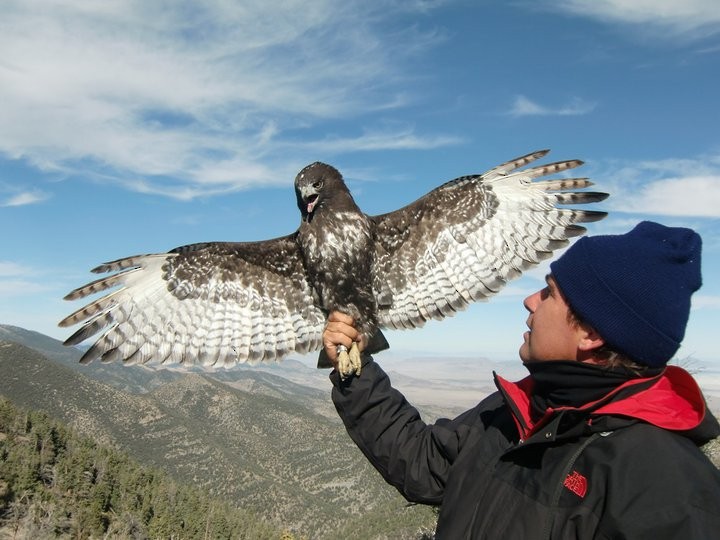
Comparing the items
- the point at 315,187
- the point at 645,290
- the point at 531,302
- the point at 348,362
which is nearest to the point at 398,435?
the point at 348,362

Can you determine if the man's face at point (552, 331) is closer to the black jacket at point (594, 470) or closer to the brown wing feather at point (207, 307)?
the black jacket at point (594, 470)

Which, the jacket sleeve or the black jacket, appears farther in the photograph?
the jacket sleeve

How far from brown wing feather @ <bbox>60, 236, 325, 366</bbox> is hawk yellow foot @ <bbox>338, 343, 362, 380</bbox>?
2.04 meters

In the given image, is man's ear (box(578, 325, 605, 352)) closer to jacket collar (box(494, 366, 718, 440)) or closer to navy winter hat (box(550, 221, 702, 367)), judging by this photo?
navy winter hat (box(550, 221, 702, 367))

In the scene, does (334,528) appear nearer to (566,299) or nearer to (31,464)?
(31,464)

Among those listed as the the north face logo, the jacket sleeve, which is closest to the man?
the the north face logo

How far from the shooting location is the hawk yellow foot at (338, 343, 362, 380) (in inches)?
178

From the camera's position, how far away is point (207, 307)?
693cm

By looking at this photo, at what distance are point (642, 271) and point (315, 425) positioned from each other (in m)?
178

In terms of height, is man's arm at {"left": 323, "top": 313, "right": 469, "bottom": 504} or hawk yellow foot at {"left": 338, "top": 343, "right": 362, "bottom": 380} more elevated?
hawk yellow foot at {"left": 338, "top": 343, "right": 362, "bottom": 380}

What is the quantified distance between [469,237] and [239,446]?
6550 inches

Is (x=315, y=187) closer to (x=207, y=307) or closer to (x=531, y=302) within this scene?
(x=207, y=307)

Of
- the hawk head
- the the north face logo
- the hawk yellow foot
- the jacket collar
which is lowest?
the the north face logo

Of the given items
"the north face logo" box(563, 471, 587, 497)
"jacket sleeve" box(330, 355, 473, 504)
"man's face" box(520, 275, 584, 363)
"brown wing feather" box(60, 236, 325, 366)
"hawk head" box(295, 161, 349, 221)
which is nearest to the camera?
"the north face logo" box(563, 471, 587, 497)
